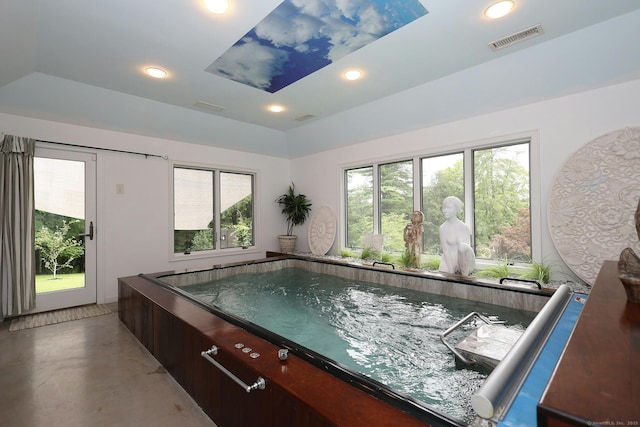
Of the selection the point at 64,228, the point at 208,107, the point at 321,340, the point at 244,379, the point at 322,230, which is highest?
the point at 208,107

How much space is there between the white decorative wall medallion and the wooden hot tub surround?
3464 millimetres

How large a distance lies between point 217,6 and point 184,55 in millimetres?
859

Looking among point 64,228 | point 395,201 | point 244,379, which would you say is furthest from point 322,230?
point 244,379

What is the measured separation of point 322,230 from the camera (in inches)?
228

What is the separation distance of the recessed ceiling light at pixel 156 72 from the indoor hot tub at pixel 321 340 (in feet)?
7.33

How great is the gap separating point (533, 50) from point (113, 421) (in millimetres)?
4355

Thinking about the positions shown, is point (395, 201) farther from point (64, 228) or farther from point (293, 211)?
point (64, 228)

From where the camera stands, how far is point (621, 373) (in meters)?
0.65

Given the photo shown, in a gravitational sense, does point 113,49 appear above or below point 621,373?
above

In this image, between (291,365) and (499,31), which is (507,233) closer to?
(499,31)

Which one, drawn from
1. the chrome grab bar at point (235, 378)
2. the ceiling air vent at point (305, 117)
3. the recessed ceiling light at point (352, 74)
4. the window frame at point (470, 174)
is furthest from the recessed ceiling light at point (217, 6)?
the window frame at point (470, 174)

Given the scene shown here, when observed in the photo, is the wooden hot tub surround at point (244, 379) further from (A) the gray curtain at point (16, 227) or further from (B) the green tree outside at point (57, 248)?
(B) the green tree outside at point (57, 248)

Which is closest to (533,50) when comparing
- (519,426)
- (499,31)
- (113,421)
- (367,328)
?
(499,31)

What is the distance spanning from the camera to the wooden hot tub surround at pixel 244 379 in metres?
1.01
